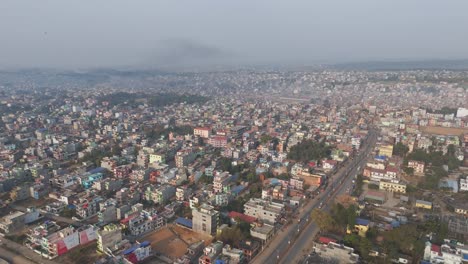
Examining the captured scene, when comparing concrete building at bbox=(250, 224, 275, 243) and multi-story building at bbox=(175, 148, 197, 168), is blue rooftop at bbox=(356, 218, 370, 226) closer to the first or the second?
concrete building at bbox=(250, 224, 275, 243)

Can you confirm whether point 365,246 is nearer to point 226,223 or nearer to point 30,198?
point 226,223

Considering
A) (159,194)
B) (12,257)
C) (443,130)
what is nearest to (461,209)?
(159,194)

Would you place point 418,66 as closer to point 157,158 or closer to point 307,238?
point 157,158

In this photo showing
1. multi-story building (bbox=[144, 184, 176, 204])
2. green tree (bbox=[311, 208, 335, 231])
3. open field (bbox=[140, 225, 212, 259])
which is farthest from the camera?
multi-story building (bbox=[144, 184, 176, 204])

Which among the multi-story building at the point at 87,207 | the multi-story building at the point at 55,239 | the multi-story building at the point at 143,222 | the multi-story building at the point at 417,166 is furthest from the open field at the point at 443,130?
the multi-story building at the point at 55,239

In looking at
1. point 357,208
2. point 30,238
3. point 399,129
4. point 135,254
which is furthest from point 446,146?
point 30,238

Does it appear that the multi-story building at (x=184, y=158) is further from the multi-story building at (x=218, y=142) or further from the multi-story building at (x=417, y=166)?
the multi-story building at (x=417, y=166)

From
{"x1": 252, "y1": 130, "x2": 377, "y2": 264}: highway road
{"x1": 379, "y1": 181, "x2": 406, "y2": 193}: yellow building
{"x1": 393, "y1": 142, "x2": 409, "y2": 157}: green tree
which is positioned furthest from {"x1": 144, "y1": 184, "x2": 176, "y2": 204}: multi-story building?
{"x1": 393, "y1": 142, "x2": 409, "y2": 157}: green tree
